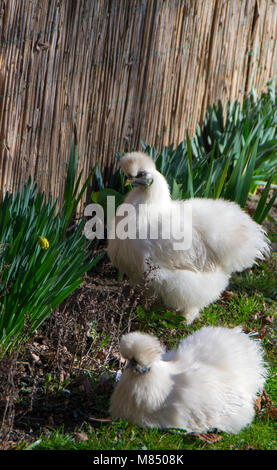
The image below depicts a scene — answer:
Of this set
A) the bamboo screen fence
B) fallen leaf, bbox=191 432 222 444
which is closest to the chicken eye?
the bamboo screen fence

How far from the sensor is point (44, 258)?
11.6 ft

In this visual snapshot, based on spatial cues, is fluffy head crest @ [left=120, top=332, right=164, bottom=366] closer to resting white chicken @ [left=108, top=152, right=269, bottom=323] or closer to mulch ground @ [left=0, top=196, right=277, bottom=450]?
mulch ground @ [left=0, top=196, right=277, bottom=450]

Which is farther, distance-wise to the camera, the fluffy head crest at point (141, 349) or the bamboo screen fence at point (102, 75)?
the bamboo screen fence at point (102, 75)

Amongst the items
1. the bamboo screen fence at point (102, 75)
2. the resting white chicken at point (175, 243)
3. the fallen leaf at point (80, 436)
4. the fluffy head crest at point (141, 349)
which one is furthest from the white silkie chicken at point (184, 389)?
the bamboo screen fence at point (102, 75)

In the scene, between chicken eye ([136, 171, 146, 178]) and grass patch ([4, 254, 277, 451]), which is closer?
grass patch ([4, 254, 277, 451])

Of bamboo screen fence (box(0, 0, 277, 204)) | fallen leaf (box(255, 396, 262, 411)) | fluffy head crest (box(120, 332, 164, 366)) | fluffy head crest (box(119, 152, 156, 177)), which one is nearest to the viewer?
fluffy head crest (box(120, 332, 164, 366))

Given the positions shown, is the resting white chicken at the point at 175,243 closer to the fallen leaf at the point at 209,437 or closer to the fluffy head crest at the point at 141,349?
the fluffy head crest at the point at 141,349

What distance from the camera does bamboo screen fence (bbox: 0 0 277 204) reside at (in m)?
4.14

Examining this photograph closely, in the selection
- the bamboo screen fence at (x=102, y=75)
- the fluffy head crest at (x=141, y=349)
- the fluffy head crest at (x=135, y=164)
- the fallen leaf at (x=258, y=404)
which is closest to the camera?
the fluffy head crest at (x=141, y=349)

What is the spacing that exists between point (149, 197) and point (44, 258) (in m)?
1.08

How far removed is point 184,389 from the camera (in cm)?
309

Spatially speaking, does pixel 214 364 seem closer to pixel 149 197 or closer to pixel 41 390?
pixel 41 390

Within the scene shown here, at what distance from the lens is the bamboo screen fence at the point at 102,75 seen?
13.6ft

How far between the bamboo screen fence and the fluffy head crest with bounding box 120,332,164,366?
1.69 meters
